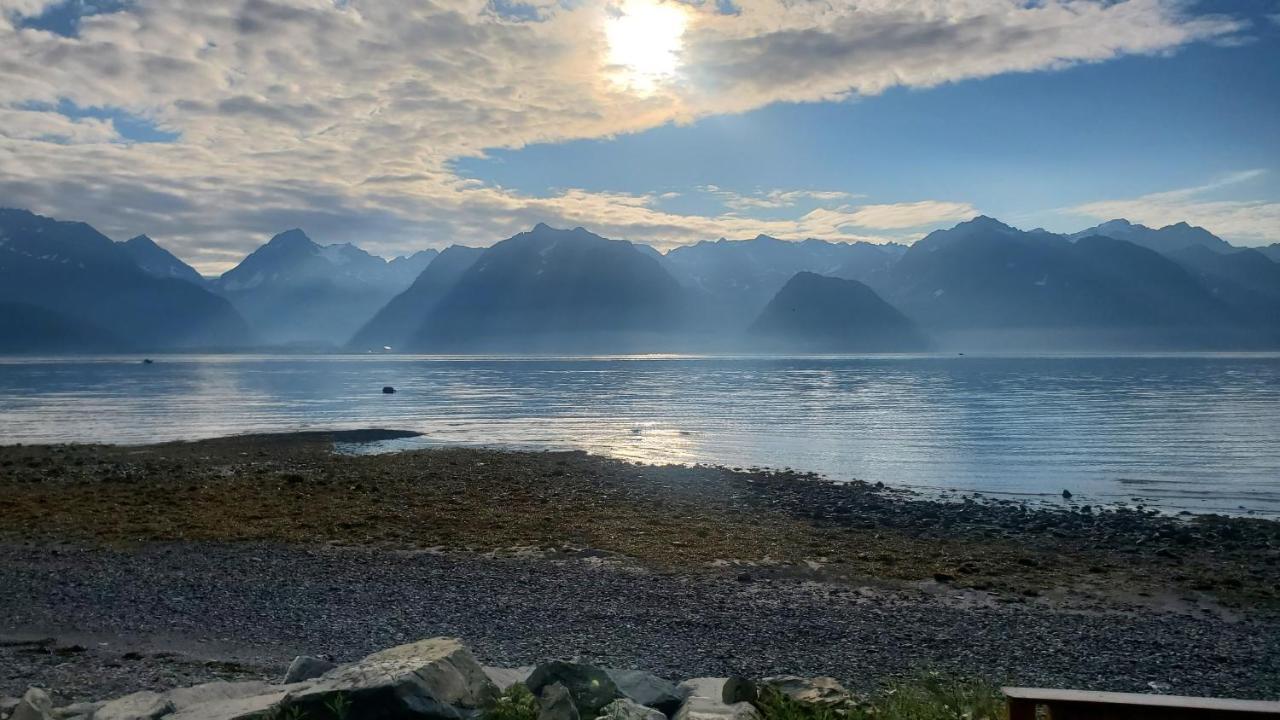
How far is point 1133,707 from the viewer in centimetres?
584

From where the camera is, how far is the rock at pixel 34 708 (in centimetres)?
857

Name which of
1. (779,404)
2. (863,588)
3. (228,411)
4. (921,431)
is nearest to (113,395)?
(228,411)

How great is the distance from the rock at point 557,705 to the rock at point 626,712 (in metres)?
0.28

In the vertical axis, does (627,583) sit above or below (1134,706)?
below

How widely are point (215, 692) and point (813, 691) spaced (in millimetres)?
6829

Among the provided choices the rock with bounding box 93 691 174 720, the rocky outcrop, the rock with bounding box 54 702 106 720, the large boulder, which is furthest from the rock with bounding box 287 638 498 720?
the rock with bounding box 54 702 106 720

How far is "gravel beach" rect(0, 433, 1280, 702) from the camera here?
1377cm

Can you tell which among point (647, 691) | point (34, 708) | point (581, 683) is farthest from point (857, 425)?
point (34, 708)

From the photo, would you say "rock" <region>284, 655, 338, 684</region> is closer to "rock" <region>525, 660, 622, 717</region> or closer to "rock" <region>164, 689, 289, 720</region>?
"rock" <region>164, 689, 289, 720</region>

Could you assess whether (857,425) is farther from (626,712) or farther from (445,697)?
(445,697)

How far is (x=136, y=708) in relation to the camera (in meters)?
9.27

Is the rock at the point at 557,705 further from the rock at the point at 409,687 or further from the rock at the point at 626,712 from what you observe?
the rock at the point at 409,687

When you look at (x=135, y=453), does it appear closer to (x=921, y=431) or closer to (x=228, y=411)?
(x=228, y=411)

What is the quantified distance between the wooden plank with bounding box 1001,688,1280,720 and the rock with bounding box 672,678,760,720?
8.86 feet
